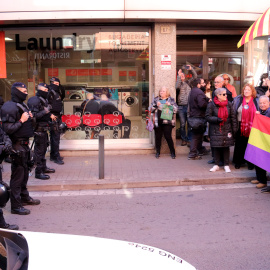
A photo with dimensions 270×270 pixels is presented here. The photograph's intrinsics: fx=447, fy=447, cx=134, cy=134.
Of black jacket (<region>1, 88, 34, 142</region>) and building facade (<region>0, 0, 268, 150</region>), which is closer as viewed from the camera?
black jacket (<region>1, 88, 34, 142</region>)

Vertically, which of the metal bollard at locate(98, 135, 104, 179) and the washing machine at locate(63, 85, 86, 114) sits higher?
the washing machine at locate(63, 85, 86, 114)

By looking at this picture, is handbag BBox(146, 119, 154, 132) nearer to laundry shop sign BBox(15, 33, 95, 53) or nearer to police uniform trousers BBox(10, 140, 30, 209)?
laundry shop sign BBox(15, 33, 95, 53)

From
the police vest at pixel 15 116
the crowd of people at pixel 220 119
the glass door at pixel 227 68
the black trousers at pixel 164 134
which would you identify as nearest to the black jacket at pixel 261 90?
the crowd of people at pixel 220 119

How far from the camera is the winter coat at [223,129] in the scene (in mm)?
9250

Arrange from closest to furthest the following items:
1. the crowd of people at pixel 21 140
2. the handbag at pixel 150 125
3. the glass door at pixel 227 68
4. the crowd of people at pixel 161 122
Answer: the crowd of people at pixel 21 140, the crowd of people at pixel 161 122, the handbag at pixel 150 125, the glass door at pixel 227 68

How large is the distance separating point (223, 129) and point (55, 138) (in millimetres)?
3955

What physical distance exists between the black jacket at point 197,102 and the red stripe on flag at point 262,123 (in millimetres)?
1989

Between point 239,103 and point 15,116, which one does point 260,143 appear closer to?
Answer: point 239,103

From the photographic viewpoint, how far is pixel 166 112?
10.9m

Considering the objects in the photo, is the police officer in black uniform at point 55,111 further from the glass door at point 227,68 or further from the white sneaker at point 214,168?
the glass door at point 227,68

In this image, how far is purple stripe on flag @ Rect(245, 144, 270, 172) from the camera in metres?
8.16

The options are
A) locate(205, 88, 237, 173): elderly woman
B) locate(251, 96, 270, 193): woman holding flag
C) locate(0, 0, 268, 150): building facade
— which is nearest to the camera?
locate(251, 96, 270, 193): woman holding flag

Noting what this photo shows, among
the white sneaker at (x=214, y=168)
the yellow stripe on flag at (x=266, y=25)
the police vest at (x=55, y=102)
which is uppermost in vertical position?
the yellow stripe on flag at (x=266, y=25)
